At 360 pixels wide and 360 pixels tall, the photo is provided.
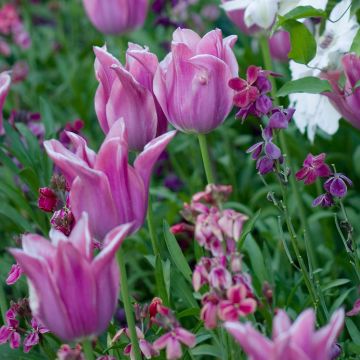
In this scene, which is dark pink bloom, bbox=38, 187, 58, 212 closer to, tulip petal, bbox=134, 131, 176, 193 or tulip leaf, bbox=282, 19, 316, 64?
tulip petal, bbox=134, 131, 176, 193

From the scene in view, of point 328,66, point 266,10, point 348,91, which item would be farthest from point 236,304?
point 266,10

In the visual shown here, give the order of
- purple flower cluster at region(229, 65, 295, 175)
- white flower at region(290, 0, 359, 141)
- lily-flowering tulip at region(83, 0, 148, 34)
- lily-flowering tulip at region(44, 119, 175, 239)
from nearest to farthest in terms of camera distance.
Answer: lily-flowering tulip at region(44, 119, 175, 239) < purple flower cluster at region(229, 65, 295, 175) < white flower at region(290, 0, 359, 141) < lily-flowering tulip at region(83, 0, 148, 34)

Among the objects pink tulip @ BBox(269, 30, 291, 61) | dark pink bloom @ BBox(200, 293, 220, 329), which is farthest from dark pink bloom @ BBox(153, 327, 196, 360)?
pink tulip @ BBox(269, 30, 291, 61)

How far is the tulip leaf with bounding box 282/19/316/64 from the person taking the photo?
119 centimetres

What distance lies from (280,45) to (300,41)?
0.93m

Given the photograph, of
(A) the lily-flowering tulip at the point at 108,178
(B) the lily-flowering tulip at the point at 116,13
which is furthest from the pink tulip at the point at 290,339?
(B) the lily-flowering tulip at the point at 116,13

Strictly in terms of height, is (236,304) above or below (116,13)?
above

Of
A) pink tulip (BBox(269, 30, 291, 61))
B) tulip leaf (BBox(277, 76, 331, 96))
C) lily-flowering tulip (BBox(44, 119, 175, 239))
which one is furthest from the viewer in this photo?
pink tulip (BBox(269, 30, 291, 61))

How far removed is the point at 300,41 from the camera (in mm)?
1194

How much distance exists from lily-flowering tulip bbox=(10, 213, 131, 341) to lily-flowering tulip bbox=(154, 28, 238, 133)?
316 mm

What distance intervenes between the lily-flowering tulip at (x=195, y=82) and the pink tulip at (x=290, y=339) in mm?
431

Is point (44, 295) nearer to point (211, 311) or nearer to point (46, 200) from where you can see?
point (211, 311)

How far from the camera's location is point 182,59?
1099mm

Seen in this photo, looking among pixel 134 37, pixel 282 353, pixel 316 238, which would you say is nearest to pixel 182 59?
pixel 282 353
